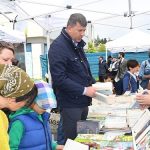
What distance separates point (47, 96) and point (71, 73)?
1238 mm

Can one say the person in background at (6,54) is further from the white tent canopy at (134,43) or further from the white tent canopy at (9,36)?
the white tent canopy at (134,43)

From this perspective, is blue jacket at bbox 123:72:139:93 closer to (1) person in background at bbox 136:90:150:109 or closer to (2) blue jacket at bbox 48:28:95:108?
(2) blue jacket at bbox 48:28:95:108

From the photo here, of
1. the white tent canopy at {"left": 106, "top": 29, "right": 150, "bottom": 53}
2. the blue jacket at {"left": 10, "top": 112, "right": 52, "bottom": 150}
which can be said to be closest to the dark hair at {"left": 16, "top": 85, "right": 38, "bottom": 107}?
the blue jacket at {"left": 10, "top": 112, "right": 52, "bottom": 150}

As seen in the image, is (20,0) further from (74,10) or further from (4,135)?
(4,135)

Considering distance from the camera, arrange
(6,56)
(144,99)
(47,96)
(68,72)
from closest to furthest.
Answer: (47,96)
(6,56)
(144,99)
(68,72)

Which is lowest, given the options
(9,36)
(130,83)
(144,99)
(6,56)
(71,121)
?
(71,121)

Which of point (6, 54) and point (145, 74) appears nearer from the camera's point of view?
point (6, 54)

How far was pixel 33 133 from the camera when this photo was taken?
84.2 inches

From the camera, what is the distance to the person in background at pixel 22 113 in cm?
175

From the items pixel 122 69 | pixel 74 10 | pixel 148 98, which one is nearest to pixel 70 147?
pixel 148 98

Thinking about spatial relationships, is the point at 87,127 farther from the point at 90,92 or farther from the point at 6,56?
the point at 6,56

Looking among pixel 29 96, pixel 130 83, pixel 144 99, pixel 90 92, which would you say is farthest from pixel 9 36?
pixel 29 96

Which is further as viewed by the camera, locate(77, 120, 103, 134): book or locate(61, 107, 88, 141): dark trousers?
locate(61, 107, 88, 141): dark trousers

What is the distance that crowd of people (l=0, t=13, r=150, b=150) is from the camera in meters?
1.77
